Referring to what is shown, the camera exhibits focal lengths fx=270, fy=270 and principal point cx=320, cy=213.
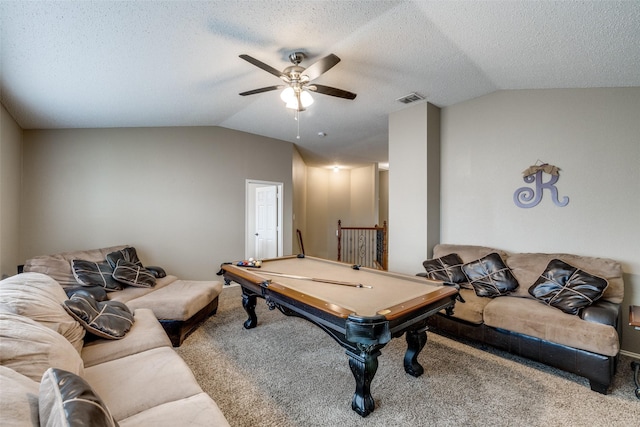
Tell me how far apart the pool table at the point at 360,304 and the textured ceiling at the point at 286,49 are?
6.92ft

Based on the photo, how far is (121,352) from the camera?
173 centimetres

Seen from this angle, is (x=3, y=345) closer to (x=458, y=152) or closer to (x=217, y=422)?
(x=217, y=422)

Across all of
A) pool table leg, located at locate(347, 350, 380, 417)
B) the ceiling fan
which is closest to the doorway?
the ceiling fan

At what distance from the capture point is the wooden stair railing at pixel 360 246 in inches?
265

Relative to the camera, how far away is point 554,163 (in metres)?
3.03

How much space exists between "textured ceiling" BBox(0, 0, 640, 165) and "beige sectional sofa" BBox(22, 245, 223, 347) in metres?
1.87

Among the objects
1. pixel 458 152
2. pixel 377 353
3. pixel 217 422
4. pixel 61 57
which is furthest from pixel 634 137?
pixel 61 57

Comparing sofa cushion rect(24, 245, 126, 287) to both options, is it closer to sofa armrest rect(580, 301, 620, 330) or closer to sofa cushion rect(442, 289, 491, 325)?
sofa cushion rect(442, 289, 491, 325)

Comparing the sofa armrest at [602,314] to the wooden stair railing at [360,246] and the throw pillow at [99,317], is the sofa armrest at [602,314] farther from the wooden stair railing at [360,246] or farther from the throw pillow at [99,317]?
the wooden stair railing at [360,246]

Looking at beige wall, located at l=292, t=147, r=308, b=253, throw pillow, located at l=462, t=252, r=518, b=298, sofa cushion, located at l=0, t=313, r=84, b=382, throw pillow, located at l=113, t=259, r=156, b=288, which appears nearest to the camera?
sofa cushion, located at l=0, t=313, r=84, b=382

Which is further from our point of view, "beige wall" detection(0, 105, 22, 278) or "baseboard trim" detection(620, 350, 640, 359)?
"beige wall" detection(0, 105, 22, 278)

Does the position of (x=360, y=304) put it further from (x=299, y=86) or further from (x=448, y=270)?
(x=299, y=86)

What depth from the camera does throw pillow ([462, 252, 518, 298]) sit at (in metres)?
2.86

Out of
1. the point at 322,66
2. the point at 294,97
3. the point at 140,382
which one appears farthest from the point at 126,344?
the point at 322,66
